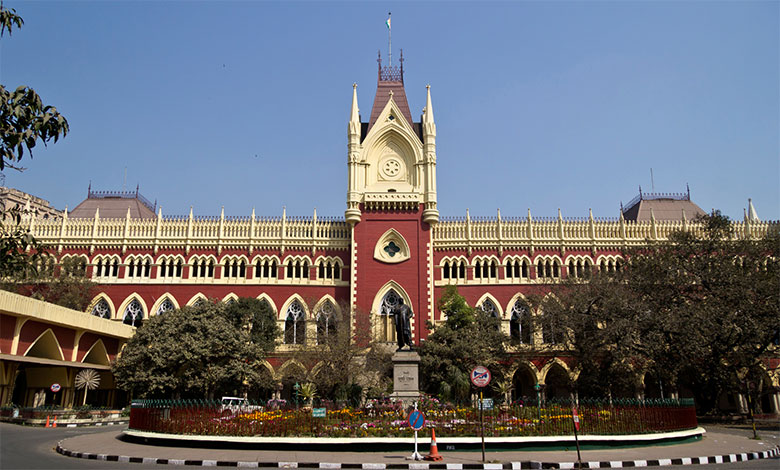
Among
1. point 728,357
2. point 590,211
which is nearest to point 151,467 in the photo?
point 728,357

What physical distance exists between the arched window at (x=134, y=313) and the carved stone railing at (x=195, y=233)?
398 centimetres

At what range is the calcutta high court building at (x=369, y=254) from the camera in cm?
4325

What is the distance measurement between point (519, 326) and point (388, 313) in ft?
30.7

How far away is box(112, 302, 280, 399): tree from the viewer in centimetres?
3341

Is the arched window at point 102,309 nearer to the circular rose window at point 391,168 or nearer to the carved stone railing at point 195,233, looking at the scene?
the carved stone railing at point 195,233

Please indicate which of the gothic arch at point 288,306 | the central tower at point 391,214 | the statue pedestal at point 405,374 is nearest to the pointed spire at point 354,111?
the central tower at point 391,214

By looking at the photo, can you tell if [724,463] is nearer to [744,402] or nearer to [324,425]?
[324,425]

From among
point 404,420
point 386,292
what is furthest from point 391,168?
point 404,420

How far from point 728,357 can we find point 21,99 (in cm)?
3511

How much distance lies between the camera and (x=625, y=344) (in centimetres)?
3262

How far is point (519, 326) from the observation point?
44.1 meters

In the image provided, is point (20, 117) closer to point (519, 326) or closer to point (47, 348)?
point (47, 348)

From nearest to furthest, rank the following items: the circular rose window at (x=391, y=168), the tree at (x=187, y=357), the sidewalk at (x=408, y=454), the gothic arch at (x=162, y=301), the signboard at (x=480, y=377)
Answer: the sidewalk at (x=408, y=454), the signboard at (x=480, y=377), the tree at (x=187, y=357), the gothic arch at (x=162, y=301), the circular rose window at (x=391, y=168)

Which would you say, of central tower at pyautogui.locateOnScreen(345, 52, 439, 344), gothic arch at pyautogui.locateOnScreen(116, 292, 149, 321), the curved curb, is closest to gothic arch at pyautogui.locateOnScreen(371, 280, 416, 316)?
central tower at pyautogui.locateOnScreen(345, 52, 439, 344)
